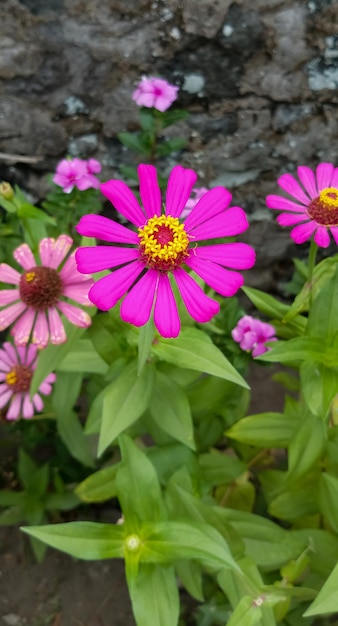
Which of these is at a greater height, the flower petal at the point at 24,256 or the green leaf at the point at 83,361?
the flower petal at the point at 24,256

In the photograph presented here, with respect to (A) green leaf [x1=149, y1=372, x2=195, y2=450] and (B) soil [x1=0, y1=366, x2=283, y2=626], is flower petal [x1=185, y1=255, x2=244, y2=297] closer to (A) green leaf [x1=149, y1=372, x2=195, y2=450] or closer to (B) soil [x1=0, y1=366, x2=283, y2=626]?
(A) green leaf [x1=149, y1=372, x2=195, y2=450]

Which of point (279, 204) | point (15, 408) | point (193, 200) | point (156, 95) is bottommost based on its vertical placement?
Answer: point (15, 408)

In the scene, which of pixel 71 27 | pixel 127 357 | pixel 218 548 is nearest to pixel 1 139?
pixel 71 27

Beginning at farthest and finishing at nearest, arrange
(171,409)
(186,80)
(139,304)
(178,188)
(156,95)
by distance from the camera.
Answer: (186,80)
(156,95)
(171,409)
(178,188)
(139,304)

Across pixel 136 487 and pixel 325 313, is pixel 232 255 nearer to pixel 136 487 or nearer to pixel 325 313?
pixel 325 313

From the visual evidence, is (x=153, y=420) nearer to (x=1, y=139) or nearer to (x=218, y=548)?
(x=218, y=548)

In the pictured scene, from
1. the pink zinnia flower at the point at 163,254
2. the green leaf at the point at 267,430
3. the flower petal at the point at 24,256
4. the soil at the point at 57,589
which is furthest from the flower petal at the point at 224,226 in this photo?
the soil at the point at 57,589

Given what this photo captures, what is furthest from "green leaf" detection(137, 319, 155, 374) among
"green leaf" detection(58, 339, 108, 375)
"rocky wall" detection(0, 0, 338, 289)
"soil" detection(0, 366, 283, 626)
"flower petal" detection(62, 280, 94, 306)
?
"soil" detection(0, 366, 283, 626)

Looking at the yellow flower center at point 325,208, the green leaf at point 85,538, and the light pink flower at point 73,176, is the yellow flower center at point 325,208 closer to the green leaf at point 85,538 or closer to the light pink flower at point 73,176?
the light pink flower at point 73,176

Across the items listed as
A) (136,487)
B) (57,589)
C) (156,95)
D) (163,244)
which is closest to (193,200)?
(156,95)
